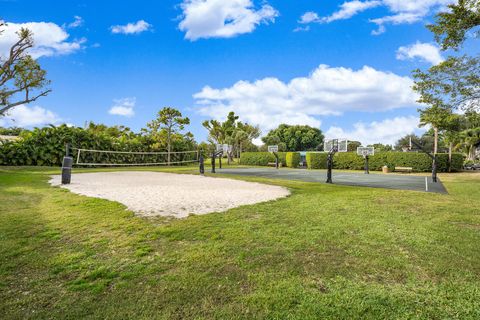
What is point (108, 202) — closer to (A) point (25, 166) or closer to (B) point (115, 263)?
(B) point (115, 263)

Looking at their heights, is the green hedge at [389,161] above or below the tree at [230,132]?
below

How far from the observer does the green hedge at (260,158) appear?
28.9 meters

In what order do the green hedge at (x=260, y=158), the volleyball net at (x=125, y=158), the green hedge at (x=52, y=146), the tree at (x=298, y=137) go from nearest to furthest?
1. the green hedge at (x=52, y=146)
2. the volleyball net at (x=125, y=158)
3. the green hedge at (x=260, y=158)
4. the tree at (x=298, y=137)

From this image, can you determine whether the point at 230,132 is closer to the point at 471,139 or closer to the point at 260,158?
the point at 260,158

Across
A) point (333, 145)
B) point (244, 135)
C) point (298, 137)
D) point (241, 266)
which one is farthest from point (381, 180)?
point (298, 137)

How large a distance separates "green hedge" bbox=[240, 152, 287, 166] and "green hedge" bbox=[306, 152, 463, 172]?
4.12m

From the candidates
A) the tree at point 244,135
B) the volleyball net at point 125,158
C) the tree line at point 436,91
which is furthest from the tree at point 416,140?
the volleyball net at point 125,158

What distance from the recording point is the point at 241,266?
8.93 ft

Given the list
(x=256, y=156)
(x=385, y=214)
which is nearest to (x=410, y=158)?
(x=256, y=156)

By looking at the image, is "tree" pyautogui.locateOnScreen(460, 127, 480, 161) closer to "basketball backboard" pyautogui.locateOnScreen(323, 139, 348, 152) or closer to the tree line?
the tree line

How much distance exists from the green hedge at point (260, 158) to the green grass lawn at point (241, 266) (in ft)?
78.8

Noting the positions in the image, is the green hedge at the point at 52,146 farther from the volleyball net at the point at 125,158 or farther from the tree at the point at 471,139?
the tree at the point at 471,139

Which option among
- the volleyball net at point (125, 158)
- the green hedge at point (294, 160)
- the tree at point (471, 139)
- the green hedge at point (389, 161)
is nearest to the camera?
the green hedge at point (389, 161)

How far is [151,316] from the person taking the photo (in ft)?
6.37
